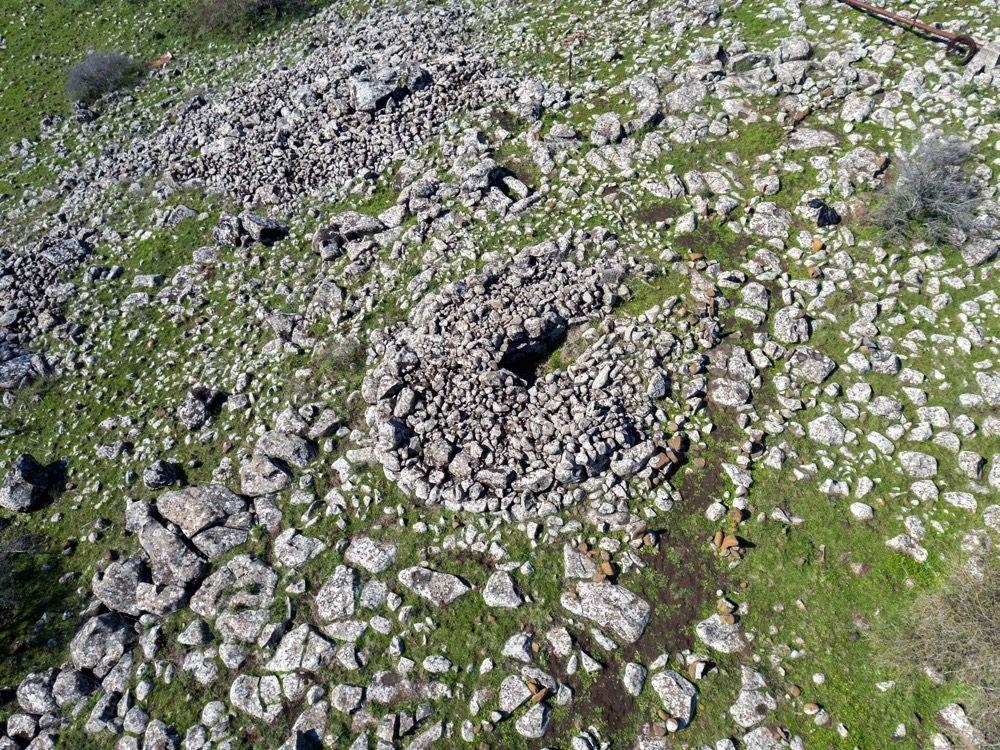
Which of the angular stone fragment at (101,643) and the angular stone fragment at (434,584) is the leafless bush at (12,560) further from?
the angular stone fragment at (434,584)

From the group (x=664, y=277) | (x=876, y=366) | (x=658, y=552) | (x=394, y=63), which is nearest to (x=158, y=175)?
(x=394, y=63)

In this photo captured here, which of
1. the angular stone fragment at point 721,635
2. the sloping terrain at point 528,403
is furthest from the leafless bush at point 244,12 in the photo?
the angular stone fragment at point 721,635

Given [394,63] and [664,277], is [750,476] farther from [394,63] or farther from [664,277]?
[394,63]

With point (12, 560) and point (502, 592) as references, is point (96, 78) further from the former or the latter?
point (502, 592)

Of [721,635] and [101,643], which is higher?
[101,643]

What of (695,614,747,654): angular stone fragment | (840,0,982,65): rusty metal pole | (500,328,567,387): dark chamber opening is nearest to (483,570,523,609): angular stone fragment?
(695,614,747,654): angular stone fragment

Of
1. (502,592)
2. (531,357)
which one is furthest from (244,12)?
(502,592)
